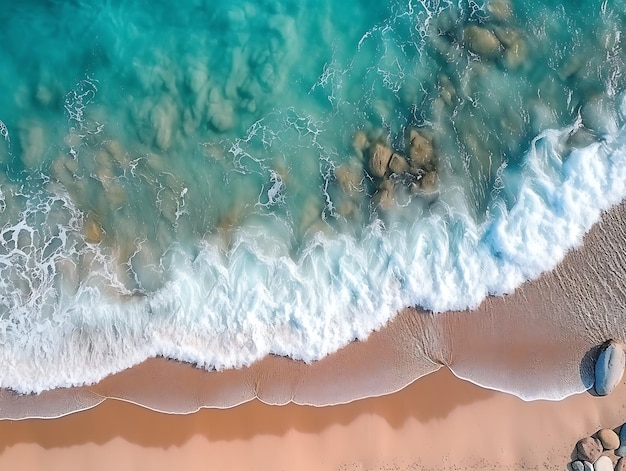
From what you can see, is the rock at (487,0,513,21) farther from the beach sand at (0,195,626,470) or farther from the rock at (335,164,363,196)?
the beach sand at (0,195,626,470)

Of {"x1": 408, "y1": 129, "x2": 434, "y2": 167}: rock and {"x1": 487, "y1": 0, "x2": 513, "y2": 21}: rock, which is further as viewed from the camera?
{"x1": 487, "y1": 0, "x2": 513, "y2": 21}: rock

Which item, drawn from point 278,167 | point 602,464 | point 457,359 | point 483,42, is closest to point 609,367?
point 602,464

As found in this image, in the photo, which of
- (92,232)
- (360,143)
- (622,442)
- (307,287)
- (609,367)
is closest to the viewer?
(609,367)

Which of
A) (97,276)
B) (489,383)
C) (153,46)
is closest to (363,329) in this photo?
(489,383)

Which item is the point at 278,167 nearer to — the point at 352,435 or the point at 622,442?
the point at 352,435

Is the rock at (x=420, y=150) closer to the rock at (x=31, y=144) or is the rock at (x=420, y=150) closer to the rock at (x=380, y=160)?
the rock at (x=380, y=160)

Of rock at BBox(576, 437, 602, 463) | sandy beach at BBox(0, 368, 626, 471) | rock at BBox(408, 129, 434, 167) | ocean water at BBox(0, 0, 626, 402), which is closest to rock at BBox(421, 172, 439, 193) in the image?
ocean water at BBox(0, 0, 626, 402)
